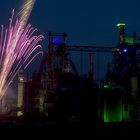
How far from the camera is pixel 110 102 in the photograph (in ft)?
202

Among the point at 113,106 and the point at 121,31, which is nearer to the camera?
the point at 113,106

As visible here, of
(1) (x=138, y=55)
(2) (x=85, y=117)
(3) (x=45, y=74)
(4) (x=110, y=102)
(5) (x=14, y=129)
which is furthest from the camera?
(1) (x=138, y=55)

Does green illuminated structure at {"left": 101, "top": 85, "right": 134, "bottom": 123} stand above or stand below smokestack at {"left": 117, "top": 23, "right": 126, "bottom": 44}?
below

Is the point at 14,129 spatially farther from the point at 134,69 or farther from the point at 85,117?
the point at 134,69

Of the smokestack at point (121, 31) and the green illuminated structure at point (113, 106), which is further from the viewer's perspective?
the smokestack at point (121, 31)

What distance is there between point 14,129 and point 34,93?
3174cm

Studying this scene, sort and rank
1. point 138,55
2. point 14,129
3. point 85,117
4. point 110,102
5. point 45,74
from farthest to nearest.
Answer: point 138,55 → point 45,74 → point 110,102 → point 85,117 → point 14,129

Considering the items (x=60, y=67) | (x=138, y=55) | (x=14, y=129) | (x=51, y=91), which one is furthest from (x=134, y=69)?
(x=14, y=129)

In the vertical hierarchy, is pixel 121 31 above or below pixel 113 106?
above

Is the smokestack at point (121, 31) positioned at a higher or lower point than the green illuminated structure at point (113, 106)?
higher

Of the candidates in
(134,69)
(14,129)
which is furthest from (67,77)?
(14,129)

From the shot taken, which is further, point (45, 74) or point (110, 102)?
point (45, 74)

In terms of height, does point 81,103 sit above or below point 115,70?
below

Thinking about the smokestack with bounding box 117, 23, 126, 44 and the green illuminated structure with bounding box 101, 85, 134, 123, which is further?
the smokestack with bounding box 117, 23, 126, 44
